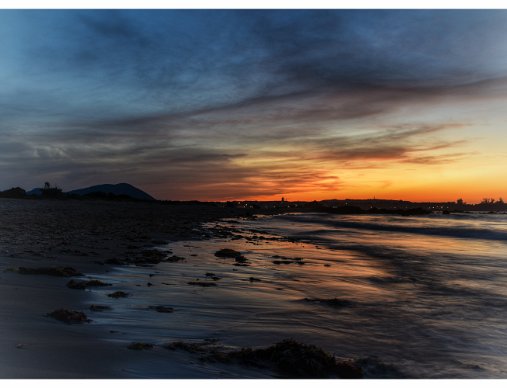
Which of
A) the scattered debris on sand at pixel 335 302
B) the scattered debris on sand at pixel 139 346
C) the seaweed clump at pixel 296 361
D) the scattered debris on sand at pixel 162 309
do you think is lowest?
the scattered debris on sand at pixel 335 302

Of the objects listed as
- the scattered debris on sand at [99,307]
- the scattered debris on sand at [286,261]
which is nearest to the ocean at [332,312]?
the scattered debris on sand at [99,307]

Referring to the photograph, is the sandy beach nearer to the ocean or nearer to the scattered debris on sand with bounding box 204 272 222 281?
the ocean

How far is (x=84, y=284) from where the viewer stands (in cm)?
659

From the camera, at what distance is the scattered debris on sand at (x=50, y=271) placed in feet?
22.8

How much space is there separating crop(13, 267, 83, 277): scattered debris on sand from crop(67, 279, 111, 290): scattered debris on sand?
2.28 feet

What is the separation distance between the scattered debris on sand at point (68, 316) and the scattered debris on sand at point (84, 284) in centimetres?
160

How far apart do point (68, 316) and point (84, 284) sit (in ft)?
6.27

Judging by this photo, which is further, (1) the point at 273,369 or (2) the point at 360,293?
(2) the point at 360,293

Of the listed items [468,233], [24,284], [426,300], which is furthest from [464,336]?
[468,233]

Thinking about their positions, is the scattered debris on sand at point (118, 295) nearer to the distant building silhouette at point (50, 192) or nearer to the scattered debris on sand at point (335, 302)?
the scattered debris on sand at point (335, 302)

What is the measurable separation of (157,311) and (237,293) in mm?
1783

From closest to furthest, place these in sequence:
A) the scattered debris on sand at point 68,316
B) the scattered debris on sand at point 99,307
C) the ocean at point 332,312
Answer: the ocean at point 332,312 → the scattered debris on sand at point 68,316 → the scattered debris on sand at point 99,307
